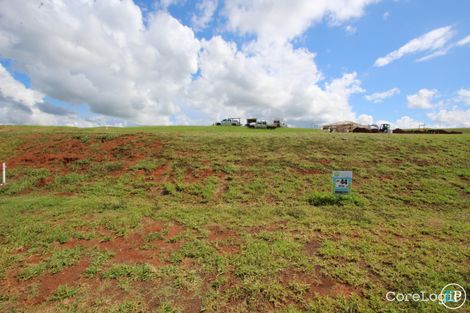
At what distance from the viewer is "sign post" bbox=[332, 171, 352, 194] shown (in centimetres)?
646

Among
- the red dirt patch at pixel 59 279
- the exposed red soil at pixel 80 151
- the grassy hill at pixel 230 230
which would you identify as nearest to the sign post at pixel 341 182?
the grassy hill at pixel 230 230

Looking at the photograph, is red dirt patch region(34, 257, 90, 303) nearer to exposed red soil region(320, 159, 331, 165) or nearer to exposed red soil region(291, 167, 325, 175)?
exposed red soil region(291, 167, 325, 175)

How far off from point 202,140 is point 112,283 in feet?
33.7

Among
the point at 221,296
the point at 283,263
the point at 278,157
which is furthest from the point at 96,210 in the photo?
the point at 278,157

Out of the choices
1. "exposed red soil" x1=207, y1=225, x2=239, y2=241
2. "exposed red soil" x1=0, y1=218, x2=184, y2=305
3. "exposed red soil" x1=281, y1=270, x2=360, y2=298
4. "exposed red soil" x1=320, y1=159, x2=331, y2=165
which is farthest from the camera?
"exposed red soil" x1=320, y1=159, x2=331, y2=165

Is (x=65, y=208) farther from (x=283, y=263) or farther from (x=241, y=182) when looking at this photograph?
(x=283, y=263)

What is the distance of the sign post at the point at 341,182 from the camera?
254 inches

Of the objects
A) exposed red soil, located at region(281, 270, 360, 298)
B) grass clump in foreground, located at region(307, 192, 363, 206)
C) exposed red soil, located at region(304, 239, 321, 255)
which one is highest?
grass clump in foreground, located at region(307, 192, 363, 206)

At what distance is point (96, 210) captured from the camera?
238 inches

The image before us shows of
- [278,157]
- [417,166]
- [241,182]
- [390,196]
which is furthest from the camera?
[278,157]

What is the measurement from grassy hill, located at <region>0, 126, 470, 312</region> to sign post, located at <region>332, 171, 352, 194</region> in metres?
0.32

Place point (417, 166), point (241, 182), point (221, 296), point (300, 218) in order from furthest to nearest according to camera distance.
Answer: point (417, 166) < point (241, 182) < point (300, 218) < point (221, 296)

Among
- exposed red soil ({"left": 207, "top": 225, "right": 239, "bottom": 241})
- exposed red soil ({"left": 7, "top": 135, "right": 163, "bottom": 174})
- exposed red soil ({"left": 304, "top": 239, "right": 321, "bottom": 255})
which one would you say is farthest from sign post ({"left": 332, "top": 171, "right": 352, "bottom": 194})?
exposed red soil ({"left": 7, "top": 135, "right": 163, "bottom": 174})

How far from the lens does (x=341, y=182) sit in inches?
259
